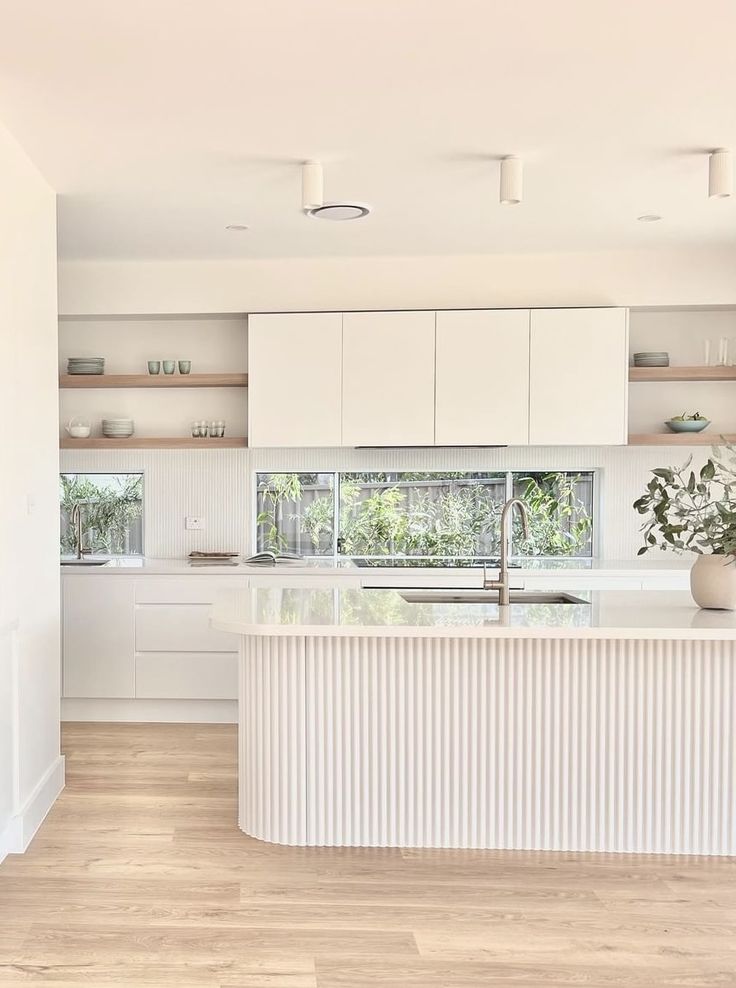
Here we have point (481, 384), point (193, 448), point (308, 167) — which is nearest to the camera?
point (308, 167)

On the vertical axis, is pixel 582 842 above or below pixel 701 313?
below

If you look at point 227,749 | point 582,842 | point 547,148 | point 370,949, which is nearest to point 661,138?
point 547,148

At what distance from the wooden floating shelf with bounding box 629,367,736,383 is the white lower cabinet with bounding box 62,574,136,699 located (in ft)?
10.00

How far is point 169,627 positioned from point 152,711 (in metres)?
Answer: 0.48

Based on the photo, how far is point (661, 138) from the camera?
10.1 feet

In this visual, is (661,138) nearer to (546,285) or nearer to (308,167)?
(308,167)

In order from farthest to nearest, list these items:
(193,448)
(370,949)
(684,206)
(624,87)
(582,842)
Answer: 1. (193,448)
2. (684,206)
3. (582,842)
4. (624,87)
5. (370,949)

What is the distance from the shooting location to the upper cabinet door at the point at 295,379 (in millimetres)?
4766

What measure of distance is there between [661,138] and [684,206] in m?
0.89

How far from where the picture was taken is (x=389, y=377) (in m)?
4.75

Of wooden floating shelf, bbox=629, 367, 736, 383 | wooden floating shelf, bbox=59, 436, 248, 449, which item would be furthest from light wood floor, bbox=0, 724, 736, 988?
wooden floating shelf, bbox=629, 367, 736, 383

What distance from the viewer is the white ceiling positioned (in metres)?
2.27

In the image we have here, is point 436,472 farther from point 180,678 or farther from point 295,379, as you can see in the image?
point 180,678

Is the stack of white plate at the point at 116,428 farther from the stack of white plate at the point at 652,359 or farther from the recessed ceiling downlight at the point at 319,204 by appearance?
the stack of white plate at the point at 652,359
